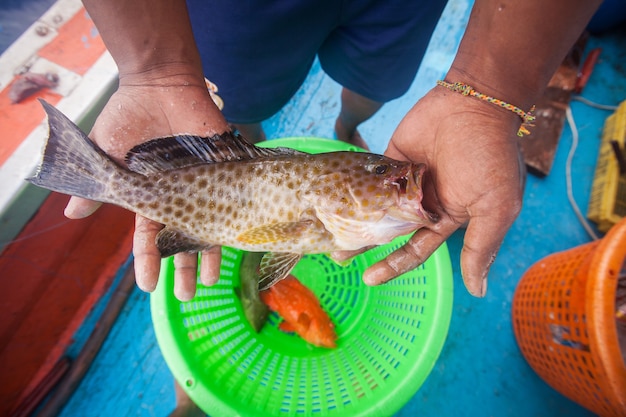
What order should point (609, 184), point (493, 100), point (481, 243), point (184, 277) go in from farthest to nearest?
point (609, 184), point (184, 277), point (493, 100), point (481, 243)

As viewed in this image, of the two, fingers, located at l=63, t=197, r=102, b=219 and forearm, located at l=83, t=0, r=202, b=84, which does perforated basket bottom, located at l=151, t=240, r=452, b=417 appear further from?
forearm, located at l=83, t=0, r=202, b=84

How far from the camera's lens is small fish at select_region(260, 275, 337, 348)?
9.87ft

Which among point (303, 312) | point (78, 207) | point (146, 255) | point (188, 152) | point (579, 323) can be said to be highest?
point (188, 152)

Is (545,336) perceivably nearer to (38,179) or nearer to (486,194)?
(486,194)

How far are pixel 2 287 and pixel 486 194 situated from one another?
3.57 meters

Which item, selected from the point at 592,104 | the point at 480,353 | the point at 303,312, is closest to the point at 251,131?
the point at 303,312

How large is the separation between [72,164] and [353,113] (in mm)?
2596

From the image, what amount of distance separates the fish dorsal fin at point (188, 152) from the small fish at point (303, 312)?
1.32 meters

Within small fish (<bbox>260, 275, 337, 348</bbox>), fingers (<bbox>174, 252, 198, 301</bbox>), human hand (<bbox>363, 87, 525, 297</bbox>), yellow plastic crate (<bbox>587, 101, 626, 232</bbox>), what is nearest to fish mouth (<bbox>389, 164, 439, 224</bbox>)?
human hand (<bbox>363, 87, 525, 297</bbox>)

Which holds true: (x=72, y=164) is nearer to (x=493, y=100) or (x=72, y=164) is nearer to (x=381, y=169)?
(x=381, y=169)

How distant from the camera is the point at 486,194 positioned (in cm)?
177

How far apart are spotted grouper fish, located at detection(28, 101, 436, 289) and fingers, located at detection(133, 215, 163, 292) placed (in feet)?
0.33

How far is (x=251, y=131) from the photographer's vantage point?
385cm

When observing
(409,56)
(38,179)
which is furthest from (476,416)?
(38,179)
